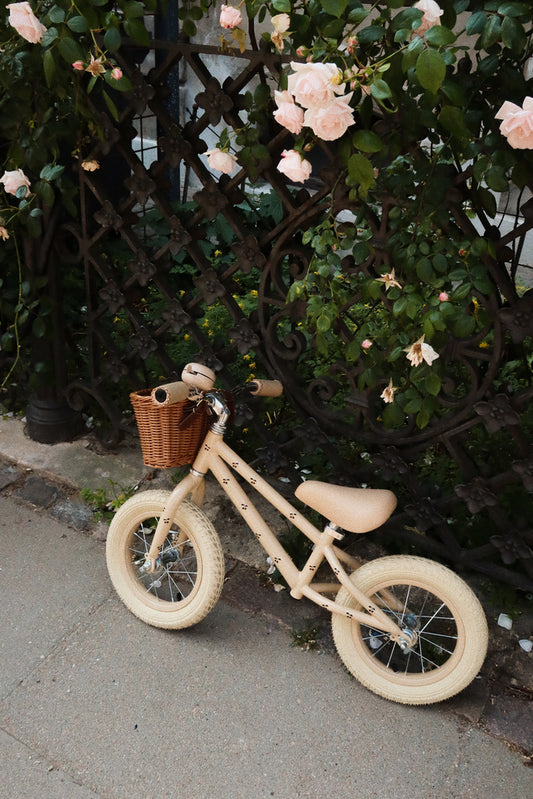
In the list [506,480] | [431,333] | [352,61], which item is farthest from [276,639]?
[352,61]

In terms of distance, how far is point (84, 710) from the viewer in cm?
243

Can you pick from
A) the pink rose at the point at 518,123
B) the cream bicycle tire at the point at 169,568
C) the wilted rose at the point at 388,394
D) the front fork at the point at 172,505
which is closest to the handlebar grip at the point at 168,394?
the front fork at the point at 172,505

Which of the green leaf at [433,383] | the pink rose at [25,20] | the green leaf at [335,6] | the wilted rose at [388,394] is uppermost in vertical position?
the pink rose at [25,20]

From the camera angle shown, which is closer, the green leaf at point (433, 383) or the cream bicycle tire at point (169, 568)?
the green leaf at point (433, 383)

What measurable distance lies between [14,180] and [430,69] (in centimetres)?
180

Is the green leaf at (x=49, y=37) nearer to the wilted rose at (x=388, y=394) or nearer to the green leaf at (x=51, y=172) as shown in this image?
the green leaf at (x=51, y=172)

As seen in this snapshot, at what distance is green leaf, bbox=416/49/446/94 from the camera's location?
5.92 ft

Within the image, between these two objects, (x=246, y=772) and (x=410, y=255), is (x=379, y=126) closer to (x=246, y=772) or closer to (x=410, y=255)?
(x=410, y=255)

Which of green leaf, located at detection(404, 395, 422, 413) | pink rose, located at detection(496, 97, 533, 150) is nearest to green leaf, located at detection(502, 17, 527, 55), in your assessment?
pink rose, located at detection(496, 97, 533, 150)

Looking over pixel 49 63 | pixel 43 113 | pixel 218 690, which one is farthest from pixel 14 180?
pixel 218 690

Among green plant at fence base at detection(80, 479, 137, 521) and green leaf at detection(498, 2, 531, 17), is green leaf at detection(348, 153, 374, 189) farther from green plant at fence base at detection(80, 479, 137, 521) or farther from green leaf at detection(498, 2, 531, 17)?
green plant at fence base at detection(80, 479, 137, 521)

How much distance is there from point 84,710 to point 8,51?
91.8 inches

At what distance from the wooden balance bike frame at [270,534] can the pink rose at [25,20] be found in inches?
51.8

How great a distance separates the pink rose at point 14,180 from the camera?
9.62ft
